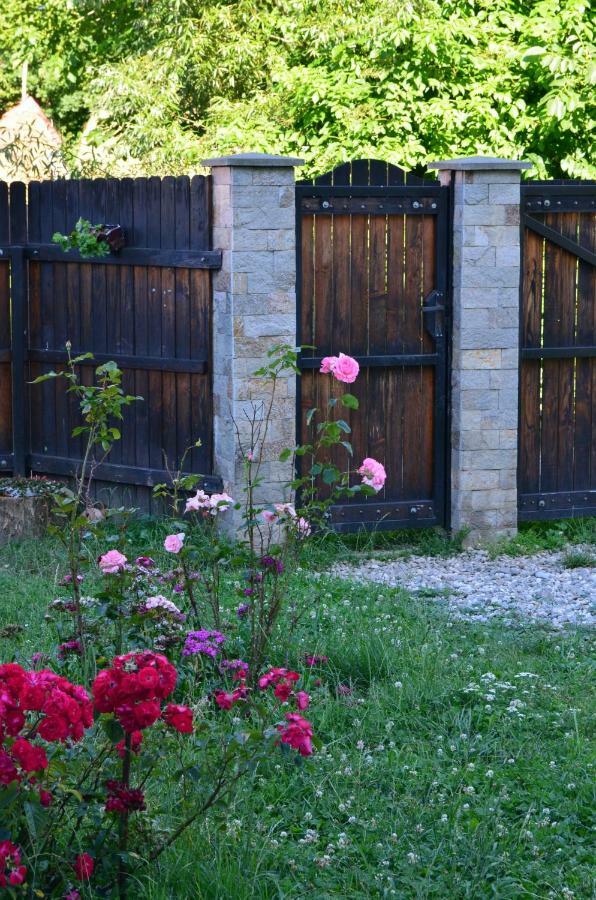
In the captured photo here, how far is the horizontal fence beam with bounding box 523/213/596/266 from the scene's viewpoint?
770 centimetres

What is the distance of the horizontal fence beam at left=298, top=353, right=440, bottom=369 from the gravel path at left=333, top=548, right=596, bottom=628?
1.11 m

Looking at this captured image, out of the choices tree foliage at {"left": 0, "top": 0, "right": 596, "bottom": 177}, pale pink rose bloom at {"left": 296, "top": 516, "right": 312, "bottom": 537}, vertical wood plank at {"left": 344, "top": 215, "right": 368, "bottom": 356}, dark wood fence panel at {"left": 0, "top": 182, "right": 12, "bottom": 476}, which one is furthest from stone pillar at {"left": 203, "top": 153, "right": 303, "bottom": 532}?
tree foliage at {"left": 0, "top": 0, "right": 596, "bottom": 177}

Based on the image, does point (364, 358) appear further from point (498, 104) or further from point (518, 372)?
point (498, 104)

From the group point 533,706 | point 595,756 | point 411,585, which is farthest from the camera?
point 411,585

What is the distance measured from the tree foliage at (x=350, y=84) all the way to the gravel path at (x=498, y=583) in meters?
6.37

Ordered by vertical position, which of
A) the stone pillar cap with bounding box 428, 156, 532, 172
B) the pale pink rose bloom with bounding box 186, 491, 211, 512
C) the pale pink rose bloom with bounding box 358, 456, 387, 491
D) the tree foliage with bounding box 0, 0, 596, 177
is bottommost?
the pale pink rose bloom with bounding box 186, 491, 211, 512

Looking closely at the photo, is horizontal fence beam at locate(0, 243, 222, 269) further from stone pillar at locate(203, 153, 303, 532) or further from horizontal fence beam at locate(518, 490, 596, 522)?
horizontal fence beam at locate(518, 490, 596, 522)

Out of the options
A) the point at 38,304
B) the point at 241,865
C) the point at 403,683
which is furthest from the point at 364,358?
the point at 241,865

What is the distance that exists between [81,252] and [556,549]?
3297mm

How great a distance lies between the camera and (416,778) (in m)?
3.79

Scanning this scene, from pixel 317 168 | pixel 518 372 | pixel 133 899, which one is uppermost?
pixel 317 168

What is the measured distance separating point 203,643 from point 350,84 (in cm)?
1005

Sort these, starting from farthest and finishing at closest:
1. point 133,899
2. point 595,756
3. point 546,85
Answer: point 546,85
point 595,756
point 133,899

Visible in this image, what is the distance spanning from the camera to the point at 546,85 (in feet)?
42.8
